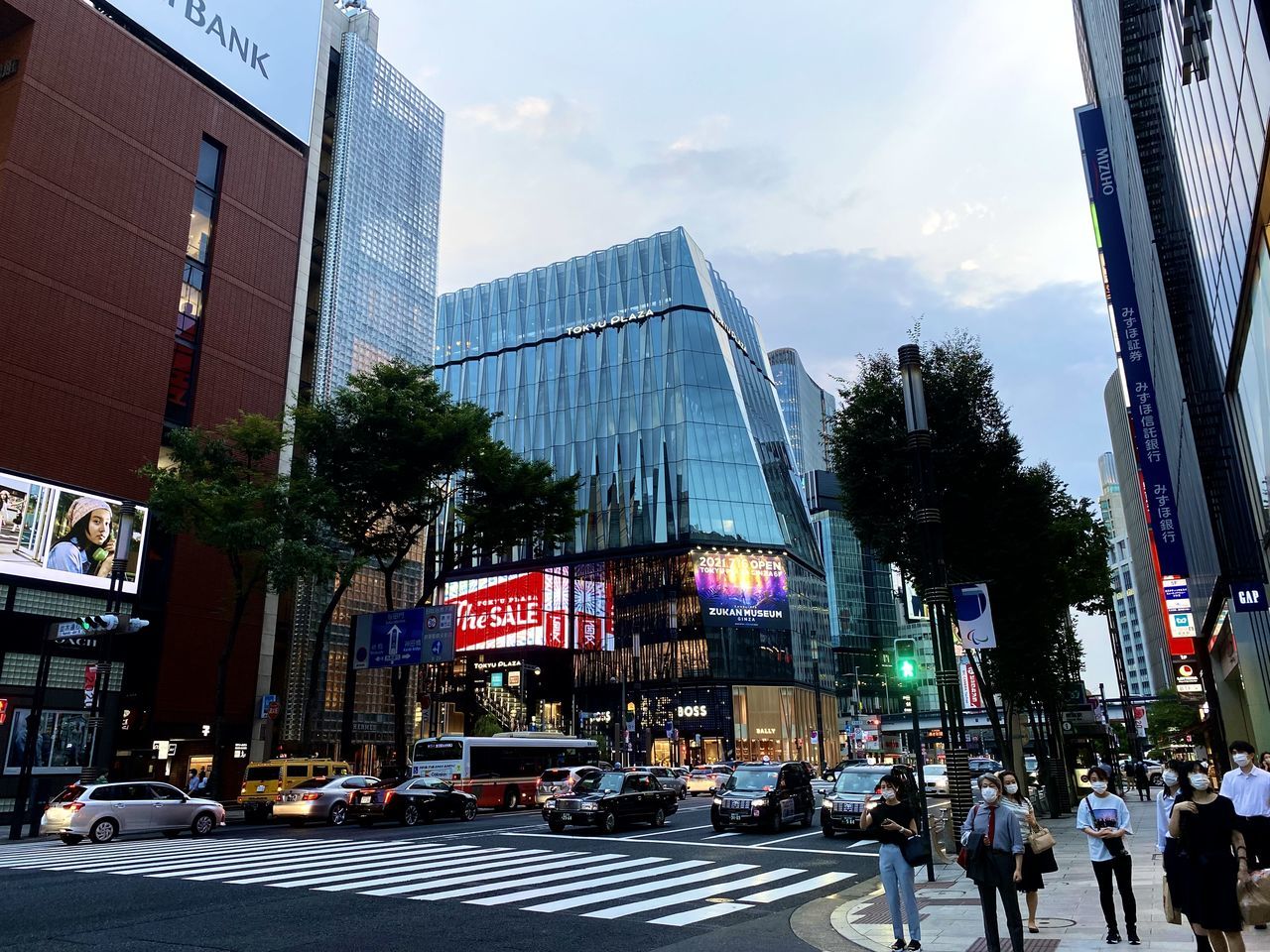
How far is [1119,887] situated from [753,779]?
1644 cm

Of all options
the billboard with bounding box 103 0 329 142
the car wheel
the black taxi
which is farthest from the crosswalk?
the billboard with bounding box 103 0 329 142

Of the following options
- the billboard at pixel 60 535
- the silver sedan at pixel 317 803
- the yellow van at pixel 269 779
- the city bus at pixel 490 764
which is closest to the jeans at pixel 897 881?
the silver sedan at pixel 317 803

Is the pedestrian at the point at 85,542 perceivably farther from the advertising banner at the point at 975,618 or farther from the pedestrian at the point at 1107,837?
the pedestrian at the point at 1107,837

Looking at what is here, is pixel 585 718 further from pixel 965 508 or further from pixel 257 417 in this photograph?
pixel 965 508

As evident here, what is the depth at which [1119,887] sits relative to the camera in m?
9.50

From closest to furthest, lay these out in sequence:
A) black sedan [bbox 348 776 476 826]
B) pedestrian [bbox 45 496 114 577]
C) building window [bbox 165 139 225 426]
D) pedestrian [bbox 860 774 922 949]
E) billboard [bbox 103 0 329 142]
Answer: pedestrian [bbox 860 774 922 949], black sedan [bbox 348 776 476 826], pedestrian [bbox 45 496 114 577], building window [bbox 165 139 225 426], billboard [bbox 103 0 329 142]

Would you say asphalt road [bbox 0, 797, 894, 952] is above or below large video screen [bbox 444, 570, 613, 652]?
below

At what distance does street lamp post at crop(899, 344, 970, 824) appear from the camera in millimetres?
13195

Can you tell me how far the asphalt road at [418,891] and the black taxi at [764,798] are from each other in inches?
40.4

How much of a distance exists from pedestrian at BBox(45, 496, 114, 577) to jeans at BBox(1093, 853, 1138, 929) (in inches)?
1380

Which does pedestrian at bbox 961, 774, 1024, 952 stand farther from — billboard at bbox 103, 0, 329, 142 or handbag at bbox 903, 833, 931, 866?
billboard at bbox 103, 0, 329, 142

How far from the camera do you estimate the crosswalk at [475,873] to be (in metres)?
12.8

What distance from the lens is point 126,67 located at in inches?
1545

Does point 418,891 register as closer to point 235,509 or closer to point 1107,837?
point 1107,837
